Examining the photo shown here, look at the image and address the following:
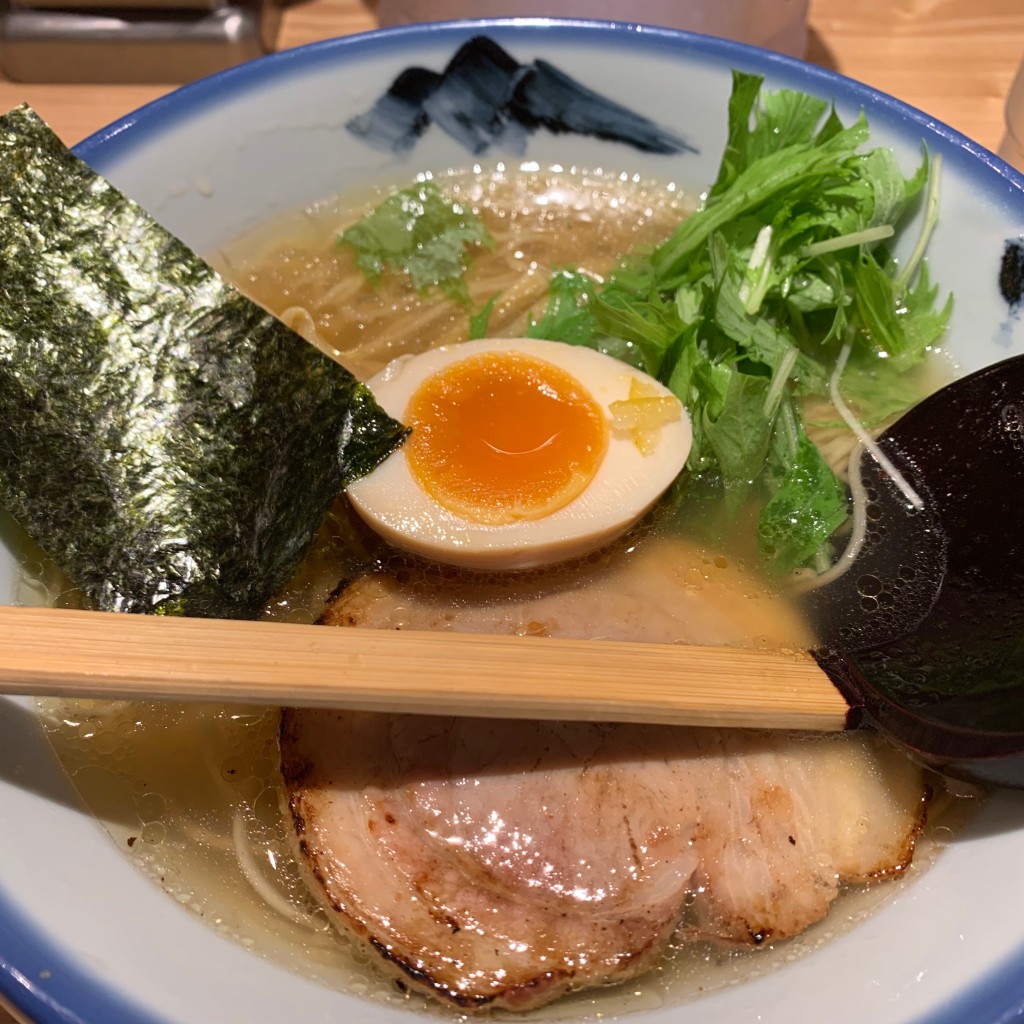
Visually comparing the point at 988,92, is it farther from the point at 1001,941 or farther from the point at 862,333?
the point at 1001,941

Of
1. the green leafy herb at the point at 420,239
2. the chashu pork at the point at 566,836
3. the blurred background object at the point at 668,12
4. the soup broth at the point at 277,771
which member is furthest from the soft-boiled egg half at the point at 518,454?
the blurred background object at the point at 668,12

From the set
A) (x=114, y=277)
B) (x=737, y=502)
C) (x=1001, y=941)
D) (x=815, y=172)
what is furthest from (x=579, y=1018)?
(x=815, y=172)

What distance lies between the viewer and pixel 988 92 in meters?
2.30

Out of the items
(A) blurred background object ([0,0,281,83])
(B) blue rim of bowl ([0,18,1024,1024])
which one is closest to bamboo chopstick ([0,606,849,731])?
(B) blue rim of bowl ([0,18,1024,1024])

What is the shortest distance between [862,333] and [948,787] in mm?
864

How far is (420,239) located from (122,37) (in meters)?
1.07

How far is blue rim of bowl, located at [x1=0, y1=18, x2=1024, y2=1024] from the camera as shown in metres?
0.87

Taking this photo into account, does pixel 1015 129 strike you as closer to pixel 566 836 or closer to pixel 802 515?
pixel 802 515

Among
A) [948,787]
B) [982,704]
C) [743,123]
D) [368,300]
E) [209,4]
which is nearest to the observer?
[982,704]

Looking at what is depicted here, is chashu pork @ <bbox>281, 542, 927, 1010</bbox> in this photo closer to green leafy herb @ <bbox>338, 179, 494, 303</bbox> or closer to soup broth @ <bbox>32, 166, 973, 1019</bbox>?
soup broth @ <bbox>32, 166, 973, 1019</bbox>

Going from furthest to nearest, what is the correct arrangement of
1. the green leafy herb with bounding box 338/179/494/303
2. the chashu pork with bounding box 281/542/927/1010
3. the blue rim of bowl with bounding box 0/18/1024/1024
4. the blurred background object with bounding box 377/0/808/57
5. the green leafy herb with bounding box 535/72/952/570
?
1. the blurred background object with bounding box 377/0/808/57
2. the green leafy herb with bounding box 338/179/494/303
3. the green leafy herb with bounding box 535/72/952/570
4. the chashu pork with bounding box 281/542/927/1010
5. the blue rim of bowl with bounding box 0/18/1024/1024

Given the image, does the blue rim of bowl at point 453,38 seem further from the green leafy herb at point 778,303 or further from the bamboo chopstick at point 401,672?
the bamboo chopstick at point 401,672

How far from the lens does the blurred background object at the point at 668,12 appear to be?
206 centimetres

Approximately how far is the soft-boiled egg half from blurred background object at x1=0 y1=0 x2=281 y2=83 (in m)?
1.33
